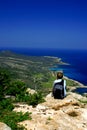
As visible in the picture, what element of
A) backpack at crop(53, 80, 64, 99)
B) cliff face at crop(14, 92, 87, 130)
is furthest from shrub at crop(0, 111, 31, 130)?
backpack at crop(53, 80, 64, 99)

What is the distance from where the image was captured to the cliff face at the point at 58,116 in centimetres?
1713

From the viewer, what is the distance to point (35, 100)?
25.1 meters

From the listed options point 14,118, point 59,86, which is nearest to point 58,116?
point 14,118

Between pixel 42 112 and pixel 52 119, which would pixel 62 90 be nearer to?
pixel 42 112

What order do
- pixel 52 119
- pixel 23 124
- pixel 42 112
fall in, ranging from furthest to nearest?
pixel 42 112, pixel 52 119, pixel 23 124

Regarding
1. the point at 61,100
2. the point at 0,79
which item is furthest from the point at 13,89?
the point at 61,100

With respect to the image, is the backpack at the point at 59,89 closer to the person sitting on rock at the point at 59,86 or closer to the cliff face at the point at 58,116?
the person sitting on rock at the point at 59,86

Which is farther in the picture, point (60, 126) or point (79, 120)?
point (79, 120)

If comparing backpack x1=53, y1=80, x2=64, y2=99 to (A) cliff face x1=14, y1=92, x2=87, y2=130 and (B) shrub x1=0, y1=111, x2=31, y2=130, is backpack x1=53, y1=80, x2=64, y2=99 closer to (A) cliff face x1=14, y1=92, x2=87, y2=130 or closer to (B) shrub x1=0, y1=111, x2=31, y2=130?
(A) cliff face x1=14, y1=92, x2=87, y2=130

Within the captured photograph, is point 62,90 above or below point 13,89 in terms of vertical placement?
above

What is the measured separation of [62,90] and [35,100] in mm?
3349

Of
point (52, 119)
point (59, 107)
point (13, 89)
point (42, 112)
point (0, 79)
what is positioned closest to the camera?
point (52, 119)

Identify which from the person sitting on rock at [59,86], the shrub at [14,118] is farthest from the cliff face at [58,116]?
the person sitting on rock at [59,86]

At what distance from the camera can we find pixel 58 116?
18.9m
